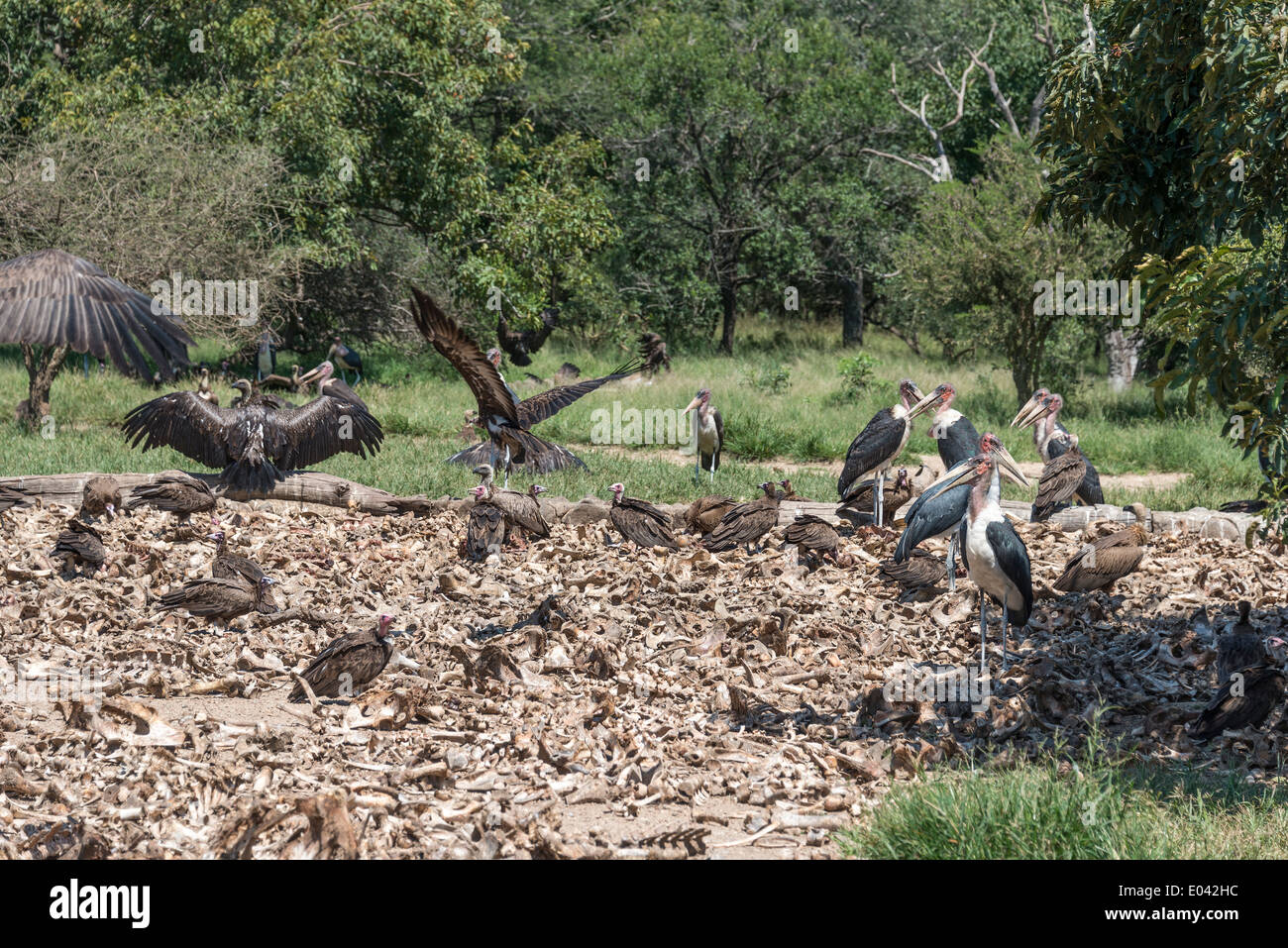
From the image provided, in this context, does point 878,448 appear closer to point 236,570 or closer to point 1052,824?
point 236,570

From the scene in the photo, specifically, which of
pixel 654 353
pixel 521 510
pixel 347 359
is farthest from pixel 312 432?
pixel 654 353

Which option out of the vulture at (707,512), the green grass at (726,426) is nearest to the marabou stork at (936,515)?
the vulture at (707,512)

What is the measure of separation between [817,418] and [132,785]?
12278 mm

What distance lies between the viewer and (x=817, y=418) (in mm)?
16703

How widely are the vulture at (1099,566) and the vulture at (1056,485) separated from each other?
1751 mm

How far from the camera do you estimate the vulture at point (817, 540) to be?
9281 mm

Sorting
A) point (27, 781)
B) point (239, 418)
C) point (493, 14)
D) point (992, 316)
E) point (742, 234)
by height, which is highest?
point (493, 14)

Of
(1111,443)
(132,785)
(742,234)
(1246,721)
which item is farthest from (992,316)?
(132,785)

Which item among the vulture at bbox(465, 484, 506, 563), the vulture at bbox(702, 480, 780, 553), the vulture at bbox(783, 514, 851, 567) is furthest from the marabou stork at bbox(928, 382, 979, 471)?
the vulture at bbox(465, 484, 506, 563)

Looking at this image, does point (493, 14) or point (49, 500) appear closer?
point (49, 500)

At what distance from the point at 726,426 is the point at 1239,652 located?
30.1ft

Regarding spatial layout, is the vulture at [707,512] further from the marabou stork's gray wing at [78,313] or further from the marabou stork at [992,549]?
the marabou stork's gray wing at [78,313]

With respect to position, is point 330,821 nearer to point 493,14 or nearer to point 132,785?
point 132,785

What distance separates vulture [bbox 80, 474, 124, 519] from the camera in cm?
1002
